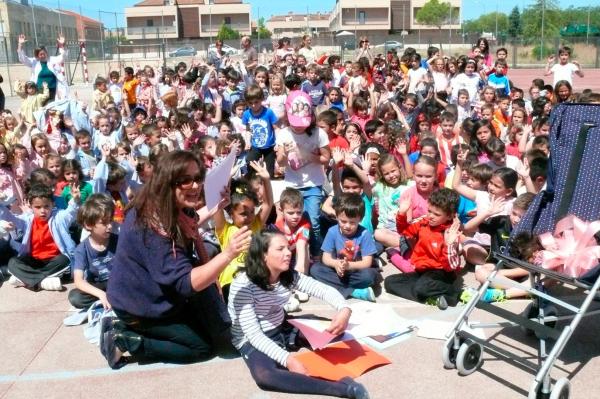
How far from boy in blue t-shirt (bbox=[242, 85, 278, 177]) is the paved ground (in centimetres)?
429

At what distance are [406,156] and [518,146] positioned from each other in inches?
74.6

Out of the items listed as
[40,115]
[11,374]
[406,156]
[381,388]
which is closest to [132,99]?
[40,115]

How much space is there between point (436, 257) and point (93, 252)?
2722 mm

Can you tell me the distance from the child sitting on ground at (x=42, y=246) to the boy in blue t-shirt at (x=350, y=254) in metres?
2.31

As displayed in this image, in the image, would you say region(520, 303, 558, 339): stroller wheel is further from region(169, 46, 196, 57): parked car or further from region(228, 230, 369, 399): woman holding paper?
region(169, 46, 196, 57): parked car

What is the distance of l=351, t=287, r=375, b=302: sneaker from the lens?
17.3 feet

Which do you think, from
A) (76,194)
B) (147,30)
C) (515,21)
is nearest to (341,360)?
(76,194)

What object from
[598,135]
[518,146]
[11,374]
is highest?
[598,135]

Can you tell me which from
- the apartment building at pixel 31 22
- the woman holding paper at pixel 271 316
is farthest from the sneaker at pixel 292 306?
the apartment building at pixel 31 22

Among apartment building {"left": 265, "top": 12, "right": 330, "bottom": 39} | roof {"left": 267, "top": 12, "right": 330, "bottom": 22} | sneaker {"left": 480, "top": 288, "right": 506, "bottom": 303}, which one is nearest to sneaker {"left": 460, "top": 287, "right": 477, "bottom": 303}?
sneaker {"left": 480, "top": 288, "right": 506, "bottom": 303}

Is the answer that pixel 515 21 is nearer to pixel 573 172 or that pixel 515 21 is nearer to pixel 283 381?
pixel 573 172

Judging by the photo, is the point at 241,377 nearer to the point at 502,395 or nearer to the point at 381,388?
the point at 381,388

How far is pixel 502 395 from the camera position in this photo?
12.3ft

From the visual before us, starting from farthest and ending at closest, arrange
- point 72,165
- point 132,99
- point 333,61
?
point 333,61
point 132,99
point 72,165
